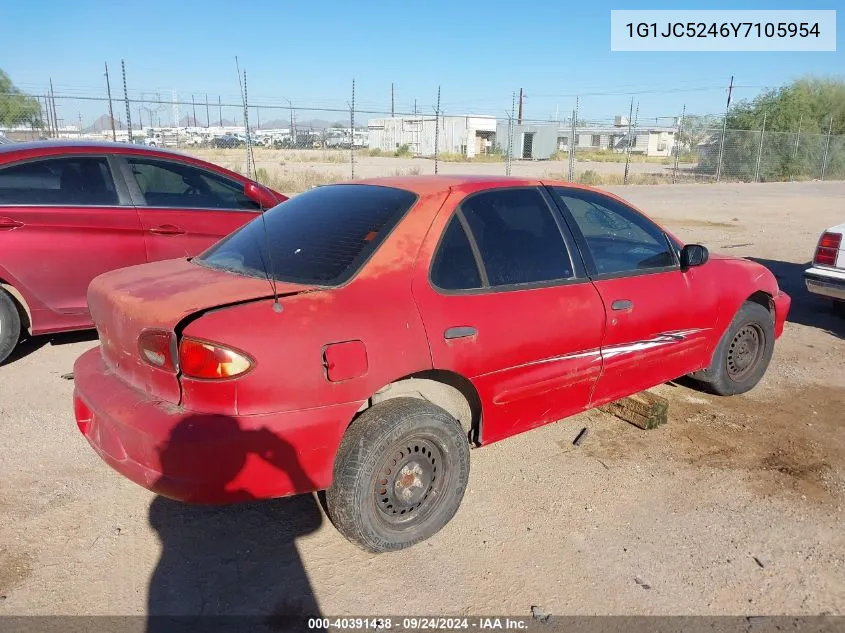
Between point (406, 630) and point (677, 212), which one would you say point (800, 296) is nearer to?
point (406, 630)

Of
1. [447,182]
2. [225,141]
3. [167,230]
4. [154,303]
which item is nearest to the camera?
[154,303]

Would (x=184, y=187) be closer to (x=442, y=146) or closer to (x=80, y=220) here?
(x=80, y=220)

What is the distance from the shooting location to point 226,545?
2.90 m

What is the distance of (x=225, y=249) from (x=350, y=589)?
1.77 m

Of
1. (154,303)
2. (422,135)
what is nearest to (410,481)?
(154,303)

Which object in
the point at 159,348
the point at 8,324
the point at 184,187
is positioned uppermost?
the point at 184,187

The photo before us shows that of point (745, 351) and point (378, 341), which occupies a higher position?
point (378, 341)

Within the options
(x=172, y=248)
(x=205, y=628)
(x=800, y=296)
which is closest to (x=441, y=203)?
(x=205, y=628)

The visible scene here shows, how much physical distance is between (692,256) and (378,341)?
221 centimetres

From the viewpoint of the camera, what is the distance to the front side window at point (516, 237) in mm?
3148

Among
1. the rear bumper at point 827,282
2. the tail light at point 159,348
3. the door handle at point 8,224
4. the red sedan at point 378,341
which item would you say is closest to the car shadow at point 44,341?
the door handle at point 8,224

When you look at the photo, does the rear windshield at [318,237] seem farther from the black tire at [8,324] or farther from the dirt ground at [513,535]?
the black tire at [8,324]

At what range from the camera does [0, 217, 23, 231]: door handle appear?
4617 mm

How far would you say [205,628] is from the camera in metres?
2.40
